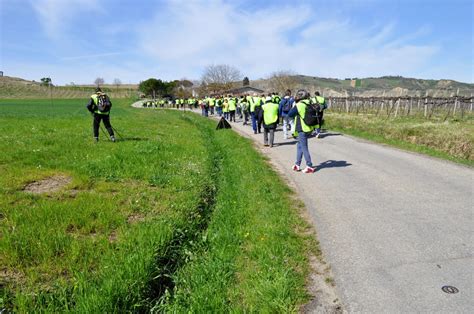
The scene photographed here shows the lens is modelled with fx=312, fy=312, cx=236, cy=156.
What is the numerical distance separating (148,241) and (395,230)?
3420 millimetres

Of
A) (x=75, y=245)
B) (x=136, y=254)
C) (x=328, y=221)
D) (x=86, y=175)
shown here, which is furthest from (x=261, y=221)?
(x=86, y=175)

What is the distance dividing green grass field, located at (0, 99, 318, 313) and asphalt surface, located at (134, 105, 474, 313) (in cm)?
46

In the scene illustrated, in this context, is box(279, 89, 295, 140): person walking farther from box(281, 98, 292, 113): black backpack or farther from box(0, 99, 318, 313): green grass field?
box(0, 99, 318, 313): green grass field

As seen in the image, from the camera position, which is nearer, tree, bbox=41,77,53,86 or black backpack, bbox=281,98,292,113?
black backpack, bbox=281,98,292,113

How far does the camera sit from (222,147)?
12125mm

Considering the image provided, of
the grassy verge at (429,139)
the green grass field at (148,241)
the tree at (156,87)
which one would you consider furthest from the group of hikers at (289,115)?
the tree at (156,87)

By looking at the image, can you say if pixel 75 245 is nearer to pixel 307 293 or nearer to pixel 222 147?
pixel 307 293

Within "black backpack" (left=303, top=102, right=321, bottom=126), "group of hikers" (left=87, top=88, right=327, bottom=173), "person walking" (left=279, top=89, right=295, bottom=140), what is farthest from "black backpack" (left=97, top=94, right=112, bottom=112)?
"person walking" (left=279, top=89, right=295, bottom=140)

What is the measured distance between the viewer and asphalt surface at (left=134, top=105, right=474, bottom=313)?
305 cm

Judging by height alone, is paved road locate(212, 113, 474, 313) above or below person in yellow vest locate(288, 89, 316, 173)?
below

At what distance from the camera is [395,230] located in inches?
175

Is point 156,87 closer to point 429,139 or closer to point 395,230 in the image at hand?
point 429,139

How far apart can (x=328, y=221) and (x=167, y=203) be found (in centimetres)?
270

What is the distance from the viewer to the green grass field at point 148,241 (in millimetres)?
2998
